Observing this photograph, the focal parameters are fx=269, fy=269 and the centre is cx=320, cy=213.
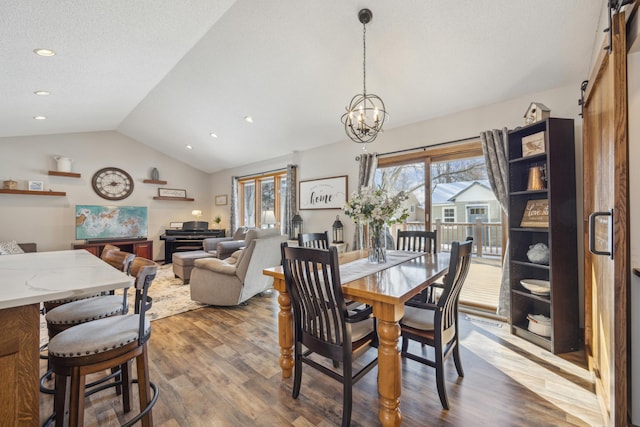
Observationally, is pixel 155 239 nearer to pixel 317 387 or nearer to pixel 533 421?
pixel 317 387

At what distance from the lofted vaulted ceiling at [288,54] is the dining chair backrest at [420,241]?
163 centimetres

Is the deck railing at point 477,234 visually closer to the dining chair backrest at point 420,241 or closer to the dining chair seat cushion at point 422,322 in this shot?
the dining chair backrest at point 420,241

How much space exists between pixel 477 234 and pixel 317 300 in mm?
2735

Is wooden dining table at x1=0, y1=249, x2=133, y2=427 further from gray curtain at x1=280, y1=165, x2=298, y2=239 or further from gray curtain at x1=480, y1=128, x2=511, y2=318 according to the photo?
gray curtain at x1=280, y1=165, x2=298, y2=239

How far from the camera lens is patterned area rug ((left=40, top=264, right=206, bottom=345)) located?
322cm

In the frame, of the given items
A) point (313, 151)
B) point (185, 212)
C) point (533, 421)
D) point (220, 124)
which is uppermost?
point (220, 124)

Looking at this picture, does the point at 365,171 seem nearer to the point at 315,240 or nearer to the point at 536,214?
the point at 315,240

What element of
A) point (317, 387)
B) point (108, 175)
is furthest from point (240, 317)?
point (108, 175)

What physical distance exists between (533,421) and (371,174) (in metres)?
3.16

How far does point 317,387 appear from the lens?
6.26 ft

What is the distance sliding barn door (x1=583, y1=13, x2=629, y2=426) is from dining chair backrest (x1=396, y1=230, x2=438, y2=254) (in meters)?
1.20

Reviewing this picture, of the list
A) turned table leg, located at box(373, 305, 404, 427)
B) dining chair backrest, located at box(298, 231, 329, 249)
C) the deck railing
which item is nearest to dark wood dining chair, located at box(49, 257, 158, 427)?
turned table leg, located at box(373, 305, 404, 427)

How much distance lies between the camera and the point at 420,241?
2959 millimetres

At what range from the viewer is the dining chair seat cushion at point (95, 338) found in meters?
1.19
